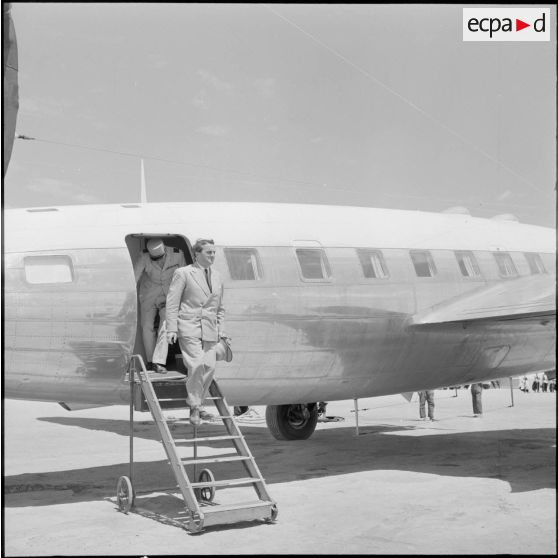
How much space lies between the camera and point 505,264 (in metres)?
15.0

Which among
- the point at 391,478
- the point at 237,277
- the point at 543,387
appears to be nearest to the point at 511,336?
the point at 391,478

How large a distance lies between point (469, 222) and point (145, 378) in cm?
Answer: 764

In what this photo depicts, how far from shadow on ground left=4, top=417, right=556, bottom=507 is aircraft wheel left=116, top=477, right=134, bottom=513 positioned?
1.19m

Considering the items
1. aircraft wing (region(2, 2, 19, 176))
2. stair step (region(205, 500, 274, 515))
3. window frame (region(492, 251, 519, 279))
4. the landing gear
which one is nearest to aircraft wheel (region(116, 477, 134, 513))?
stair step (region(205, 500, 274, 515))

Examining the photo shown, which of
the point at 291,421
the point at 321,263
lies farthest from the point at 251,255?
the point at 291,421

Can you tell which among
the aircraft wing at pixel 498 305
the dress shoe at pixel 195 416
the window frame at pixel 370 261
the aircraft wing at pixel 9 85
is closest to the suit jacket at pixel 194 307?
the dress shoe at pixel 195 416

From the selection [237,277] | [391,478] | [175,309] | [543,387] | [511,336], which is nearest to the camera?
[175,309]

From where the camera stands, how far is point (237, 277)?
11.6m

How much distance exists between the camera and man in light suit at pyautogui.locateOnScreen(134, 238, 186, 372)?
11422 millimetres

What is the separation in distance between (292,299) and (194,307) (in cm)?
193

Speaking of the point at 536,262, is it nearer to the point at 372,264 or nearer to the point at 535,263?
the point at 535,263

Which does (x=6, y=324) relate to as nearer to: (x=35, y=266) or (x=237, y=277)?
(x=35, y=266)

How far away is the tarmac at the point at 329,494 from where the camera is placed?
8727mm

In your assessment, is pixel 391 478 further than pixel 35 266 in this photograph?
Yes
